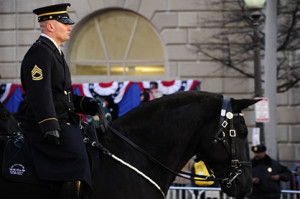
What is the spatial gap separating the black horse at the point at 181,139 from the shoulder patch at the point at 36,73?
2.62ft

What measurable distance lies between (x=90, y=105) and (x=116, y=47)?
14988 mm

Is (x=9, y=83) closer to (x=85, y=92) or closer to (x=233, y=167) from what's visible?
(x=85, y=92)

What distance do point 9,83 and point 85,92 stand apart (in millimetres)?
2502

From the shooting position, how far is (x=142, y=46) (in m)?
20.1

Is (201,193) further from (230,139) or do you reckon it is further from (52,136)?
(52,136)

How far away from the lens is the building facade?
1883 centimetres

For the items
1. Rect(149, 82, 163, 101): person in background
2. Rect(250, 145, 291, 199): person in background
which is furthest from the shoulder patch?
Rect(149, 82, 163, 101): person in background

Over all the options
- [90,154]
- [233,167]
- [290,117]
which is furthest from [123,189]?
[290,117]

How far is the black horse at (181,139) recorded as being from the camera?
5.18 meters

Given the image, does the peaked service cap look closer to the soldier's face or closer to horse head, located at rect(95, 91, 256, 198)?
the soldier's face

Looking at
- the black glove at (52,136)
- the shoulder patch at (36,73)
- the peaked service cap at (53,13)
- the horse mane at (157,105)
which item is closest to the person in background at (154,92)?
the horse mane at (157,105)

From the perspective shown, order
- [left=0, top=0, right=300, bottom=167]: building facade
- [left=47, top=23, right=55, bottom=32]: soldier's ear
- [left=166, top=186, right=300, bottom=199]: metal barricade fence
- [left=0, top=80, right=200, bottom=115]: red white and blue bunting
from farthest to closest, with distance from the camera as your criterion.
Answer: [left=0, top=0, right=300, bottom=167]: building facade < [left=0, top=80, right=200, bottom=115]: red white and blue bunting < [left=166, top=186, right=300, bottom=199]: metal barricade fence < [left=47, top=23, right=55, bottom=32]: soldier's ear

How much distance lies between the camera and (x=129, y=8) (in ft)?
64.5

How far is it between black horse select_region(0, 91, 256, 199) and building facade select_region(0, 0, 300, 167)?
13.3 m
